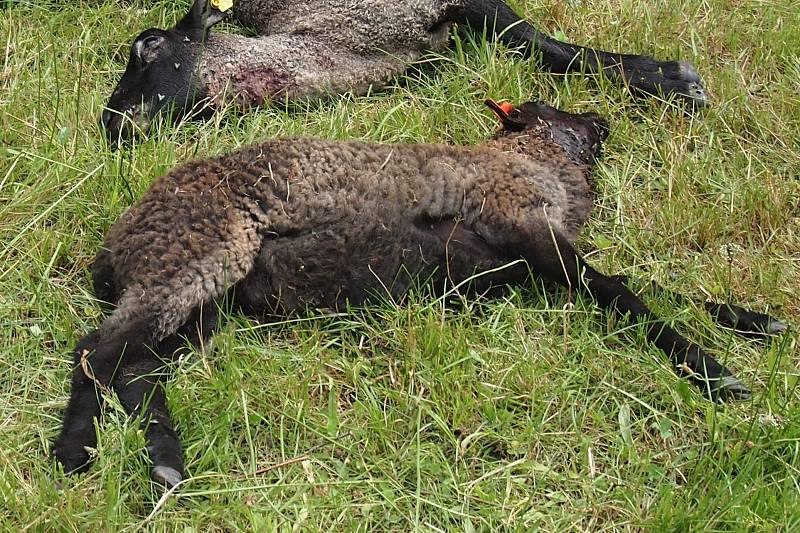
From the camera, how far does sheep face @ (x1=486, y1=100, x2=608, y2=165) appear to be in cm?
486

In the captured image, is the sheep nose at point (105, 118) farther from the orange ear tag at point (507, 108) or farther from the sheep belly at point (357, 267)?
the orange ear tag at point (507, 108)

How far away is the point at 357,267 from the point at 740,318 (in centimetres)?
161

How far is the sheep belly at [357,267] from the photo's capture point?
3.99m

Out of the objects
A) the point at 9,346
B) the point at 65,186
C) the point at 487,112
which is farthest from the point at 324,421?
the point at 487,112

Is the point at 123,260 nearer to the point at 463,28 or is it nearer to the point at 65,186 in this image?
the point at 65,186

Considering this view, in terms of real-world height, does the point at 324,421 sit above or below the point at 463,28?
below

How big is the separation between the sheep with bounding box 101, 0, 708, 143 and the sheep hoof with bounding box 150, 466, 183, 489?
2374mm

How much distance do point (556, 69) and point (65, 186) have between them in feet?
9.25

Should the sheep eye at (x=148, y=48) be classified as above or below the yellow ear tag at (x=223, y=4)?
below

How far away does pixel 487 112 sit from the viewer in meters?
5.36

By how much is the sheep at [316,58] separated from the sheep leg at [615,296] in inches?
65.7

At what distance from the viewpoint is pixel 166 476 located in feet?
10.6

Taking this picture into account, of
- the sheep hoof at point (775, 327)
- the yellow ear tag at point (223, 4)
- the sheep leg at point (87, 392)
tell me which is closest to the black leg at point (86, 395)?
the sheep leg at point (87, 392)

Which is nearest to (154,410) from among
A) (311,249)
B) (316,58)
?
(311,249)
